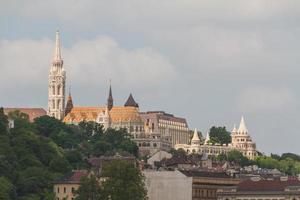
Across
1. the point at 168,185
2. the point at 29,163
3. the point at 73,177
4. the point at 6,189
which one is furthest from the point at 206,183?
the point at 29,163

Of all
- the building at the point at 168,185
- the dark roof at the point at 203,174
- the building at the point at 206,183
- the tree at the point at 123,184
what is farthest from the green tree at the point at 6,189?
the building at the point at 206,183

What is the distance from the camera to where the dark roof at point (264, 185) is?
13112 centimetres

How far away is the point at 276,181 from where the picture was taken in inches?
5276

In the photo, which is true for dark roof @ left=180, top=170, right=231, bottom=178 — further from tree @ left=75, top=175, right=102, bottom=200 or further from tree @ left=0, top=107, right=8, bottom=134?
tree @ left=0, top=107, right=8, bottom=134

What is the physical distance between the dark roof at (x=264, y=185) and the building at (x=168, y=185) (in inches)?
191

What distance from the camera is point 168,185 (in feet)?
453

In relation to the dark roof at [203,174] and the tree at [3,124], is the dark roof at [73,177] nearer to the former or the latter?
the dark roof at [203,174]

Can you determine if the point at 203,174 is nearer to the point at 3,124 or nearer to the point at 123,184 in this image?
the point at 123,184

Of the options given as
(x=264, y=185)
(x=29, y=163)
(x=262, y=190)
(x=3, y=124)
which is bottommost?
(x=262, y=190)

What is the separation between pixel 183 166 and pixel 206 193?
82.7 ft

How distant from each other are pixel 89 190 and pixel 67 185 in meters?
16.0

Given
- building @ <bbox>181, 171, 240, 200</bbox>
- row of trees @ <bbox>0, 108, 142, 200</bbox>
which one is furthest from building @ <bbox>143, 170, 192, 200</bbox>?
row of trees @ <bbox>0, 108, 142, 200</bbox>

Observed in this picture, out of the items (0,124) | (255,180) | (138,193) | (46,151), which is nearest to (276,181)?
(255,180)

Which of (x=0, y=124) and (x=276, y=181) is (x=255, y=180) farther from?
(x=0, y=124)
